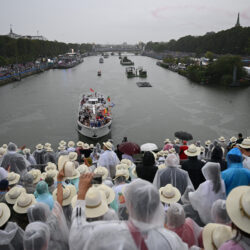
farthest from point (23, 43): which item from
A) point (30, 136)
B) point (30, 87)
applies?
point (30, 136)

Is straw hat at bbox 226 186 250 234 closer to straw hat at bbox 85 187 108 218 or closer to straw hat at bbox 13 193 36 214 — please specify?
straw hat at bbox 85 187 108 218

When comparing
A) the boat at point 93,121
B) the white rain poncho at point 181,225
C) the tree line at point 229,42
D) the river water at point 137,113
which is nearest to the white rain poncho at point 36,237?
the white rain poncho at point 181,225

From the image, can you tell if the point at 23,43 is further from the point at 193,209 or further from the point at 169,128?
the point at 193,209

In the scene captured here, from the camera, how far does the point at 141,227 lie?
1.63 meters

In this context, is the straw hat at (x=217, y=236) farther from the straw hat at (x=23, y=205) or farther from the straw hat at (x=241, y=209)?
the straw hat at (x=23, y=205)

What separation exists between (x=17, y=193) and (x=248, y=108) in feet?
83.7

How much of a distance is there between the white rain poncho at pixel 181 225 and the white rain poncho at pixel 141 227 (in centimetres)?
55

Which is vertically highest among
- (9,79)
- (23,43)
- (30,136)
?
(23,43)

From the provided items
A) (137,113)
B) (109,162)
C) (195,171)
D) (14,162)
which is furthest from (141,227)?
(137,113)

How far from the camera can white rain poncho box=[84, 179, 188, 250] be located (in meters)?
1.59

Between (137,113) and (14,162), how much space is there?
58.9 ft

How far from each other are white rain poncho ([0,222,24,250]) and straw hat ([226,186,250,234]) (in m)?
2.06

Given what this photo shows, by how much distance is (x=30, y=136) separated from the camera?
55.7 ft

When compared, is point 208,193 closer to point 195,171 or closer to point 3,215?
point 195,171
